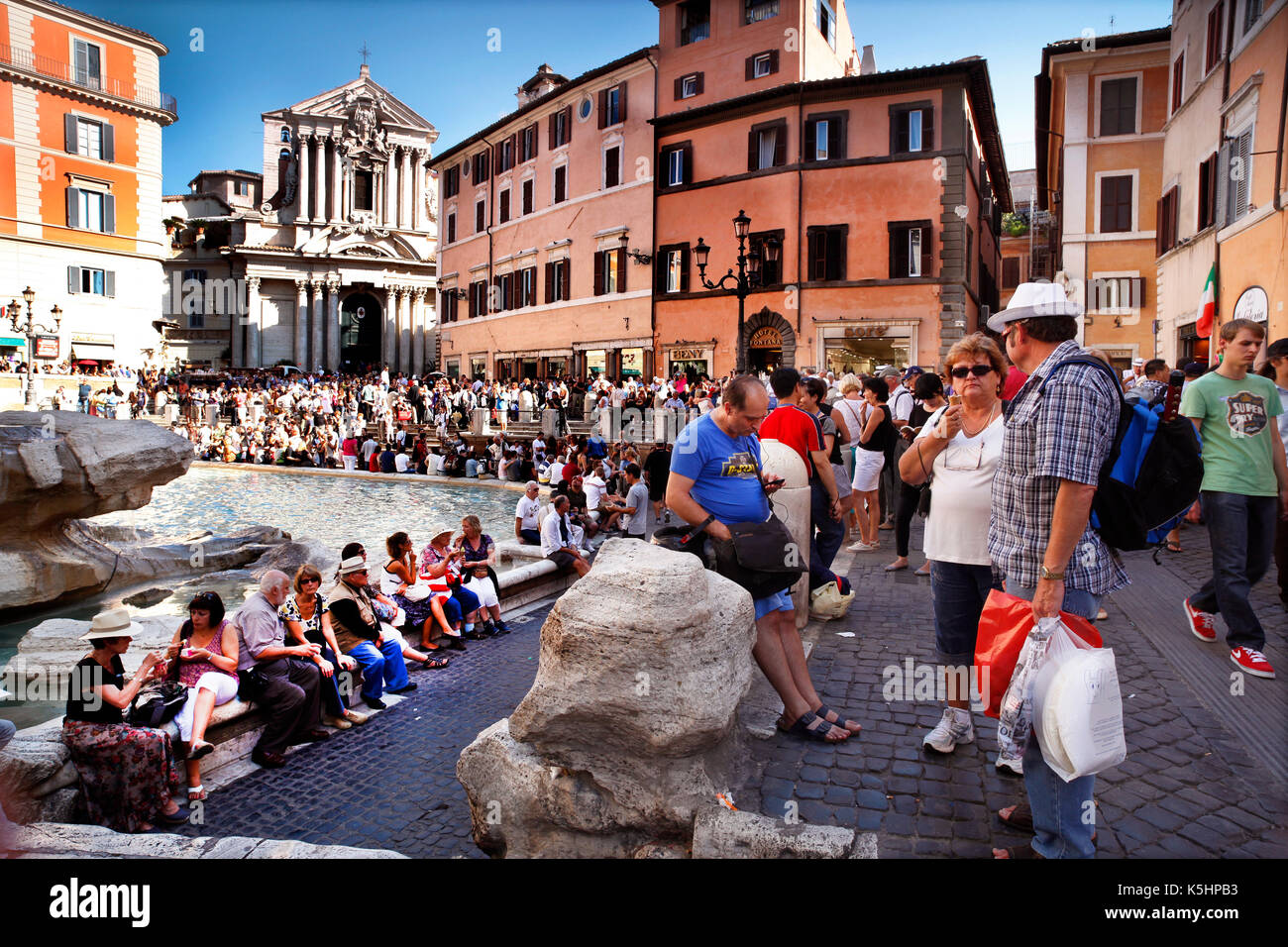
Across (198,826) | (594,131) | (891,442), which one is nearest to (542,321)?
(594,131)

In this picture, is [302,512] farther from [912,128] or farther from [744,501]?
[912,128]

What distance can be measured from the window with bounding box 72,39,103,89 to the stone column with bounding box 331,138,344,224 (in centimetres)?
4318

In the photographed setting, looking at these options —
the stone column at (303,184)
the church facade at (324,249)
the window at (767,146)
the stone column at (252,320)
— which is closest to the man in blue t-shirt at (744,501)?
the window at (767,146)

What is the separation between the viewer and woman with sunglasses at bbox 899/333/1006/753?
3662mm

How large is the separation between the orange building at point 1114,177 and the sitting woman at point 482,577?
22.3 metres

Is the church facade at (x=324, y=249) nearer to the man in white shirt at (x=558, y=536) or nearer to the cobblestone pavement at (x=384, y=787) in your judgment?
the man in white shirt at (x=558, y=536)

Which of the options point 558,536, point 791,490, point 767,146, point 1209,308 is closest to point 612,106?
point 767,146

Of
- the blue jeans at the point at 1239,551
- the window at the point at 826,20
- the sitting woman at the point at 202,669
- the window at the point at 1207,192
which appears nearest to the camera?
the sitting woman at the point at 202,669

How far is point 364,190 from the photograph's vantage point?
193 ft

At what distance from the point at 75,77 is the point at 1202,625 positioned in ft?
68.4

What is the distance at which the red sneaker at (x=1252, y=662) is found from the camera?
15.5 feet

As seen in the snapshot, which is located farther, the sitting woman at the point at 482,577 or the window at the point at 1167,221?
the window at the point at 1167,221

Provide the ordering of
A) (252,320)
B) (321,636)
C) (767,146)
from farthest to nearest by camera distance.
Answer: (252,320) → (767,146) → (321,636)

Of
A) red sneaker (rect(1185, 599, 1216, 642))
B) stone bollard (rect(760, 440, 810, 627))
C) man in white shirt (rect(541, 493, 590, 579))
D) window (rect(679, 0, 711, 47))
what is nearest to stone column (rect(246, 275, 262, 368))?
window (rect(679, 0, 711, 47))
